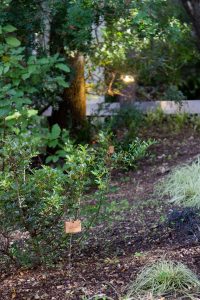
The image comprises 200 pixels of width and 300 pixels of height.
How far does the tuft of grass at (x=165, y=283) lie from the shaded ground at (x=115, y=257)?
114 millimetres

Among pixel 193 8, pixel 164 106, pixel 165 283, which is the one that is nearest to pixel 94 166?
pixel 165 283

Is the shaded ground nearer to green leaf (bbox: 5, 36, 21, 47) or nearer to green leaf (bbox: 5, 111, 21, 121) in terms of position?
green leaf (bbox: 5, 111, 21, 121)

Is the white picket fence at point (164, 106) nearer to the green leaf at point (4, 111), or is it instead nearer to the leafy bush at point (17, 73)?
the leafy bush at point (17, 73)

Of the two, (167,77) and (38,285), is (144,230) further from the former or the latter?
(167,77)

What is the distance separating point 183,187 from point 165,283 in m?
2.21

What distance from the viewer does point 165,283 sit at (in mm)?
3512

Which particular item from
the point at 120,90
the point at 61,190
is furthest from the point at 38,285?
the point at 120,90

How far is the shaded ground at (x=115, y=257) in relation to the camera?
368 centimetres

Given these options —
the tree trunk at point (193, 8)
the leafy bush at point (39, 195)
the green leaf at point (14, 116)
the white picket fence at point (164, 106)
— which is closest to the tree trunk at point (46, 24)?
the green leaf at point (14, 116)

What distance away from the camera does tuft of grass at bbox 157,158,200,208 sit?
5.38 meters

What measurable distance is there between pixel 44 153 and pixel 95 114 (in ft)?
2.96

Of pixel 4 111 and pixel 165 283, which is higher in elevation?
pixel 4 111

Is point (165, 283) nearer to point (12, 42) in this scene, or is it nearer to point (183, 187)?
point (183, 187)

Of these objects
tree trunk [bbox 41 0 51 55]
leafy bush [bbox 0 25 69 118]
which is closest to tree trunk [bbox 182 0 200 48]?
tree trunk [bbox 41 0 51 55]
